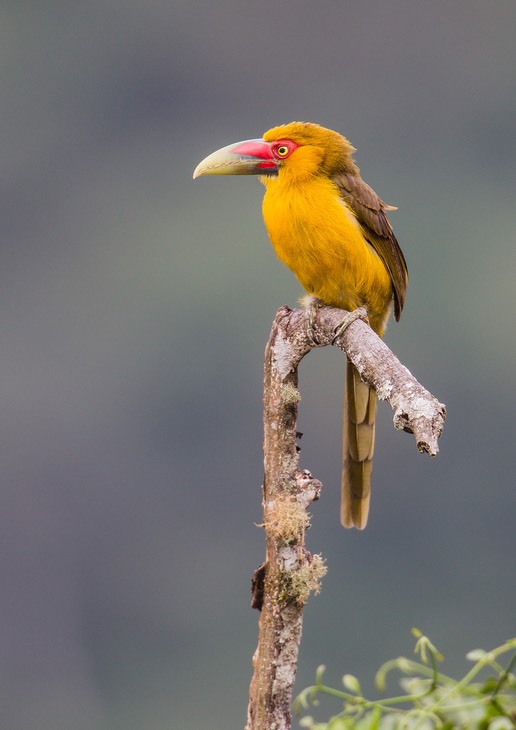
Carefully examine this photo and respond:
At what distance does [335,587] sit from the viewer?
42.5 ft

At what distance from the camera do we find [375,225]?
2.62 m

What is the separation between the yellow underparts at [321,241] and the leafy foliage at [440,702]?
52.1 inches

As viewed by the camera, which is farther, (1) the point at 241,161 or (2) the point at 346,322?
(1) the point at 241,161

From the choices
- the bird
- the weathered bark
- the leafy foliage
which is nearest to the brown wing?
the bird

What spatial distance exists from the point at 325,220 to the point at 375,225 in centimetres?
19

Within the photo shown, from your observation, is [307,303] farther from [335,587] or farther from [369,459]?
[335,587]

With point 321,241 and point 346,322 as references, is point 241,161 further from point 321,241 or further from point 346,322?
point 346,322

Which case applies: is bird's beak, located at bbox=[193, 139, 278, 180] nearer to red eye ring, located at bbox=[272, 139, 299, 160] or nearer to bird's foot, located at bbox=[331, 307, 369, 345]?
red eye ring, located at bbox=[272, 139, 299, 160]

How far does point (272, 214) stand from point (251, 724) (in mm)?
1262

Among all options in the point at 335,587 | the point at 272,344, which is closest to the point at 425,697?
the point at 272,344

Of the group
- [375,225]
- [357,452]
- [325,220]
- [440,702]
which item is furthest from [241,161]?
[440,702]

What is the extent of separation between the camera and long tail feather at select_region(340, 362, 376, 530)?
2307 millimetres

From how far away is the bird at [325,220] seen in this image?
8.07 feet

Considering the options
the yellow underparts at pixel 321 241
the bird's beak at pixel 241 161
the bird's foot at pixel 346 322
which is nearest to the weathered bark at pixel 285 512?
the bird's foot at pixel 346 322
